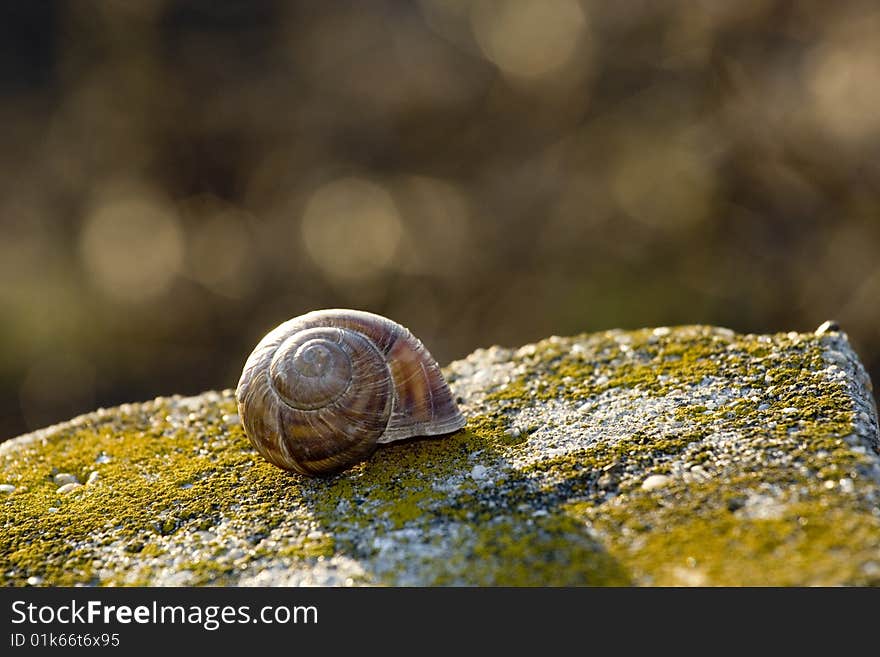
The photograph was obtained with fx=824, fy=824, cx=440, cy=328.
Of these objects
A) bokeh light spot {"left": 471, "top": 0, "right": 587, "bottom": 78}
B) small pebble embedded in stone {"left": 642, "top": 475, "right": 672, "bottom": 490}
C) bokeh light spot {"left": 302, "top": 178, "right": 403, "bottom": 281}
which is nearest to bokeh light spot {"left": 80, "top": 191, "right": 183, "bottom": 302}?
bokeh light spot {"left": 302, "top": 178, "right": 403, "bottom": 281}

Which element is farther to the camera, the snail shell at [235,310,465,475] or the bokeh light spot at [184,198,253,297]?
the bokeh light spot at [184,198,253,297]

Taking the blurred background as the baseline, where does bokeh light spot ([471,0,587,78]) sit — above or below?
above

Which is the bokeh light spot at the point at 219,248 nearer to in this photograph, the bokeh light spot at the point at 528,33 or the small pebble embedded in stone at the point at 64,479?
the bokeh light spot at the point at 528,33

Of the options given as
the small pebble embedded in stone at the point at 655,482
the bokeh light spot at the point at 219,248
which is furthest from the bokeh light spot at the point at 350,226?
the small pebble embedded in stone at the point at 655,482

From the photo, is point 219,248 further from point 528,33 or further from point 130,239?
point 528,33

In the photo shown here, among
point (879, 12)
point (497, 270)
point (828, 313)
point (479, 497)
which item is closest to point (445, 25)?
point (497, 270)

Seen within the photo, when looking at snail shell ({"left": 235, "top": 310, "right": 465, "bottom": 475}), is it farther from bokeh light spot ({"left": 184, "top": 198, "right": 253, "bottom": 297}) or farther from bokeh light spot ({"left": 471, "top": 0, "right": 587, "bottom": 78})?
bokeh light spot ({"left": 471, "top": 0, "right": 587, "bottom": 78})

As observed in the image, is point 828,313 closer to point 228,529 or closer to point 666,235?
point 666,235
